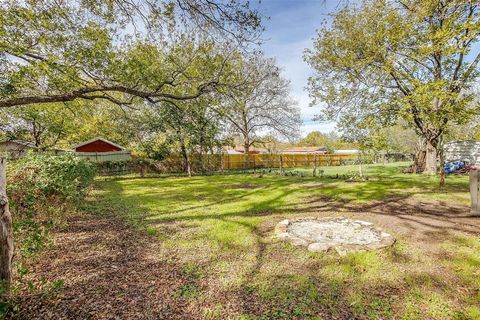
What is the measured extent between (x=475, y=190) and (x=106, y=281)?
21.9ft

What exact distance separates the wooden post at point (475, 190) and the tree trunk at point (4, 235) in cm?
718

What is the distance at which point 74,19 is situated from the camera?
231 inches

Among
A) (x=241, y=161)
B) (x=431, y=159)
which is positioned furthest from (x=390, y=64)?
(x=241, y=161)

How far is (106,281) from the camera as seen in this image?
9.09 feet

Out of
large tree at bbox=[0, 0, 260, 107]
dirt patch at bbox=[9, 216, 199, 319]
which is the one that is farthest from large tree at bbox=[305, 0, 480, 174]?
dirt patch at bbox=[9, 216, 199, 319]

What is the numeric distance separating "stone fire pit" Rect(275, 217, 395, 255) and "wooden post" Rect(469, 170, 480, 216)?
236cm

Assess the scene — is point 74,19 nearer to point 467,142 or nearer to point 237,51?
point 237,51

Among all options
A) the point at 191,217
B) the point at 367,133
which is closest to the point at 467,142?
the point at 367,133

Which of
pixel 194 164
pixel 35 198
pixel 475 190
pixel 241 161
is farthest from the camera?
pixel 241 161

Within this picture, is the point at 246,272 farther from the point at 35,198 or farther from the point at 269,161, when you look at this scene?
the point at 269,161

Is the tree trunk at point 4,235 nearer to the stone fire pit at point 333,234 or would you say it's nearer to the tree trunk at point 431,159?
the stone fire pit at point 333,234

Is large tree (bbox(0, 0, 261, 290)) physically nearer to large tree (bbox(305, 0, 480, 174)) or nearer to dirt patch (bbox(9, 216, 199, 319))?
dirt patch (bbox(9, 216, 199, 319))

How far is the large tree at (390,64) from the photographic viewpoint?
9.14 meters

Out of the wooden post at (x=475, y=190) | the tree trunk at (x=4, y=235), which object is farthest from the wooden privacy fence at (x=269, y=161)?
the tree trunk at (x=4, y=235)
